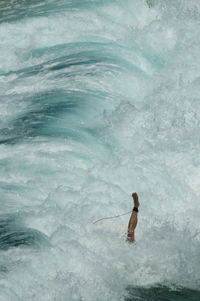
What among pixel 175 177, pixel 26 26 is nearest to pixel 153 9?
pixel 26 26

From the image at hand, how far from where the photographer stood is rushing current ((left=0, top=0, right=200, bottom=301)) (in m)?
4.59

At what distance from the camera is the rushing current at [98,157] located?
15.0 feet

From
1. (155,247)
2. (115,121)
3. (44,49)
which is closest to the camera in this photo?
(155,247)

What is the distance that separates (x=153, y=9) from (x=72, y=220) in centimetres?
775

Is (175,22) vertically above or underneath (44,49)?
above

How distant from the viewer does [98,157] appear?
21.3ft

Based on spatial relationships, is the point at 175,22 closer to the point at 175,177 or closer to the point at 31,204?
the point at 175,177

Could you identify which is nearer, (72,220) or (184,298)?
(184,298)

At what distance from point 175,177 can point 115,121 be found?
1440mm

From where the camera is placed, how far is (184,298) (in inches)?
175

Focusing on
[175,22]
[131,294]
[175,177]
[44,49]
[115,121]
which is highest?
[175,22]

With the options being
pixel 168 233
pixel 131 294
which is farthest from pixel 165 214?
pixel 131 294

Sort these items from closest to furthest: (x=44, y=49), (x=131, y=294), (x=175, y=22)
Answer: (x=131, y=294) < (x=44, y=49) < (x=175, y=22)

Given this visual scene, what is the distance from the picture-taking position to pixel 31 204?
556cm
